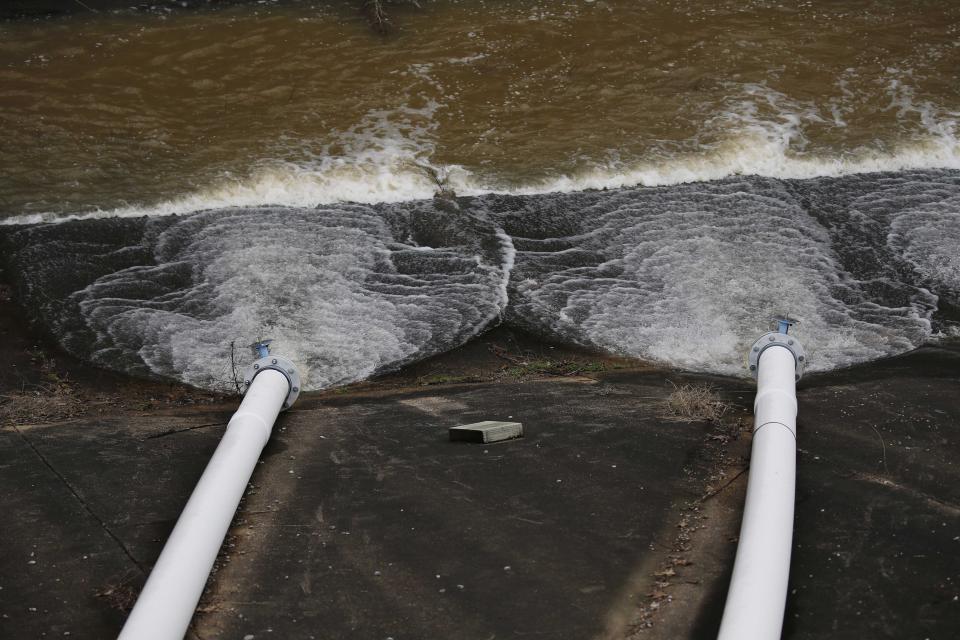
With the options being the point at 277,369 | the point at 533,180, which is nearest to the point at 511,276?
the point at 533,180

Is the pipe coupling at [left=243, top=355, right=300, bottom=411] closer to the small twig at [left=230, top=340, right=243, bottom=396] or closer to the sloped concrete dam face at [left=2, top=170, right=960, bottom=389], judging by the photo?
the small twig at [left=230, top=340, right=243, bottom=396]

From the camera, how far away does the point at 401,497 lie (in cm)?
533

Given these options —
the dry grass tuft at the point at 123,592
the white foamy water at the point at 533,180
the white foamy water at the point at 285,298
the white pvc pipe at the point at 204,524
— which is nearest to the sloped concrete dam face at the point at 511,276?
the white foamy water at the point at 285,298

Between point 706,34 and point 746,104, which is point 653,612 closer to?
point 746,104

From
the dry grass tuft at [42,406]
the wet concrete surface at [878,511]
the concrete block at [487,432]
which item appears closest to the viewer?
the wet concrete surface at [878,511]

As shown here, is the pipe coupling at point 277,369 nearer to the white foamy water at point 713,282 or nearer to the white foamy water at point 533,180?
the white foamy water at point 713,282

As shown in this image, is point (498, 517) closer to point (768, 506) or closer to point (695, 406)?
point (768, 506)

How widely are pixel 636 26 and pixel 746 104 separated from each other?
2.55 meters

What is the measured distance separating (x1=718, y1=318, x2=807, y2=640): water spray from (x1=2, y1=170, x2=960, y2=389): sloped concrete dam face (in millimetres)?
1402

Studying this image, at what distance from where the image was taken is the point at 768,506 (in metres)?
4.63

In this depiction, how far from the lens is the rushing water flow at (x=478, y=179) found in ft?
26.4

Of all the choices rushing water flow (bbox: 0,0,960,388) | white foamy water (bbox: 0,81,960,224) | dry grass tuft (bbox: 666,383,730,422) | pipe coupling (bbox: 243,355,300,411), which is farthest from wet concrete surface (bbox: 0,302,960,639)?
white foamy water (bbox: 0,81,960,224)

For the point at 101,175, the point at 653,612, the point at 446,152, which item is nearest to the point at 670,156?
the point at 446,152

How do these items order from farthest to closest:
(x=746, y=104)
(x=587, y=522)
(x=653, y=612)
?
(x=746, y=104)
(x=587, y=522)
(x=653, y=612)
